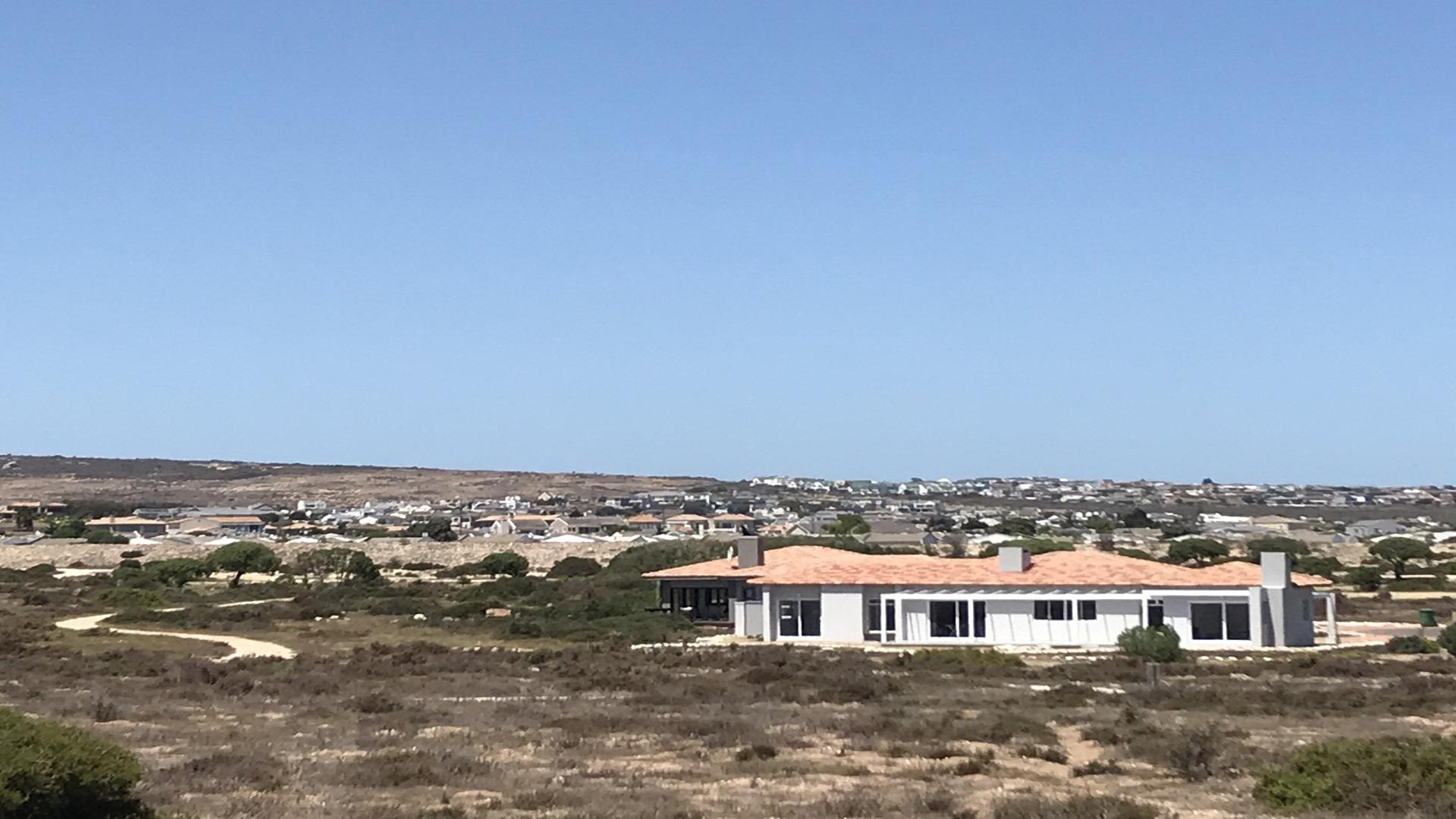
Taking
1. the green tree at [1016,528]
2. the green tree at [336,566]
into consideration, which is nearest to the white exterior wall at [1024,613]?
the green tree at [336,566]

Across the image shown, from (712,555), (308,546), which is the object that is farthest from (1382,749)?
(308,546)

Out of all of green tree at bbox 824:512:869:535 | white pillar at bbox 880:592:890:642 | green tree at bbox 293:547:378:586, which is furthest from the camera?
green tree at bbox 824:512:869:535

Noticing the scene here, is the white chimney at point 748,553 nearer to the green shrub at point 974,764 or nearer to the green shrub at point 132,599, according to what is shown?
the green shrub at point 132,599

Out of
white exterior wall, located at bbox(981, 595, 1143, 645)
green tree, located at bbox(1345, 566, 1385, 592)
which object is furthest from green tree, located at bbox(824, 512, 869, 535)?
white exterior wall, located at bbox(981, 595, 1143, 645)

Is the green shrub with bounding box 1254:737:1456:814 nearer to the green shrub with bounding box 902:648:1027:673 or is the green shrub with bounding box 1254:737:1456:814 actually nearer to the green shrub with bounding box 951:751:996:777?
the green shrub with bounding box 951:751:996:777

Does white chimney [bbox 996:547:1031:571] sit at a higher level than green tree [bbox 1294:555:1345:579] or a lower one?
higher

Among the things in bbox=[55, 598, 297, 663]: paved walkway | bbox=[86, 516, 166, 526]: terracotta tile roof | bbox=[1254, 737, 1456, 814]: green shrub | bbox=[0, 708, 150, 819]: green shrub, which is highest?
bbox=[86, 516, 166, 526]: terracotta tile roof

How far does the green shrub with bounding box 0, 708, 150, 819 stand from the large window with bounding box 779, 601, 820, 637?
111ft

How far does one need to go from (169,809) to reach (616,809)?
503 centimetres

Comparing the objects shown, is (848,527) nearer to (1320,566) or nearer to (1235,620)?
(1320,566)

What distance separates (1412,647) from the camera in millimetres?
46031

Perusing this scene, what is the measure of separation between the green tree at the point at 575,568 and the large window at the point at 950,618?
3939 cm

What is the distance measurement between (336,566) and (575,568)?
41.2ft

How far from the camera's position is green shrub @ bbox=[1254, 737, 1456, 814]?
18.5m
